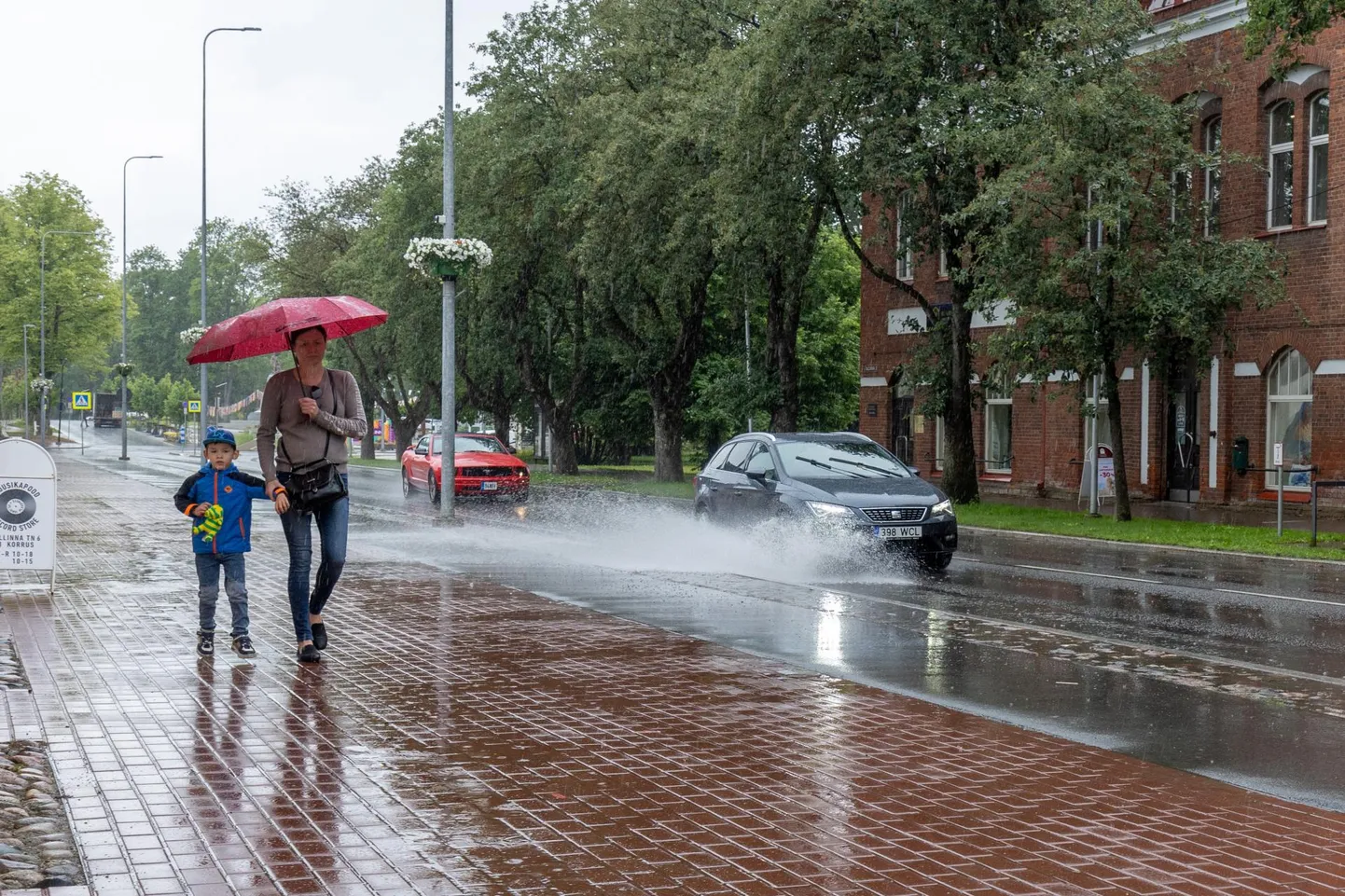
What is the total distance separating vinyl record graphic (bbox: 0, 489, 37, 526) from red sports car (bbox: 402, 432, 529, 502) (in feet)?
56.4

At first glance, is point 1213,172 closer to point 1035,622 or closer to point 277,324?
point 1035,622

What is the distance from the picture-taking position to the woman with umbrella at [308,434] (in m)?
9.57

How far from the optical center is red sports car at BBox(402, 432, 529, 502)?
3181cm

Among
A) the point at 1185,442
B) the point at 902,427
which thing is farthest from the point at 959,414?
the point at 902,427

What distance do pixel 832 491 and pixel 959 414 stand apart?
524 inches

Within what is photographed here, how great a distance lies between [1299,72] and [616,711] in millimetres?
24402

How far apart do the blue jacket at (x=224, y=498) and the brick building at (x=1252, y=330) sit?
1824 cm

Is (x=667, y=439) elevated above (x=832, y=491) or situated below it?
above

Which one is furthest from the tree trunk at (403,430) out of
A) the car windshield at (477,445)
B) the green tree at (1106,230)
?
the green tree at (1106,230)

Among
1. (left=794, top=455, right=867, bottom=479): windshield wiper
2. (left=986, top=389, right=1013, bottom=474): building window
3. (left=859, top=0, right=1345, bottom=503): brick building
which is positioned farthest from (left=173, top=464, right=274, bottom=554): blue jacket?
(left=986, top=389, right=1013, bottom=474): building window

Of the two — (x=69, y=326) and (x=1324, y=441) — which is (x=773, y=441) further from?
(x=69, y=326)

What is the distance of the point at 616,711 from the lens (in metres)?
8.16

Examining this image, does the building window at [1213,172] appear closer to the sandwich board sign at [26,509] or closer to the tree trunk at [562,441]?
the sandwich board sign at [26,509]

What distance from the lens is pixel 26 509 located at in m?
13.4
